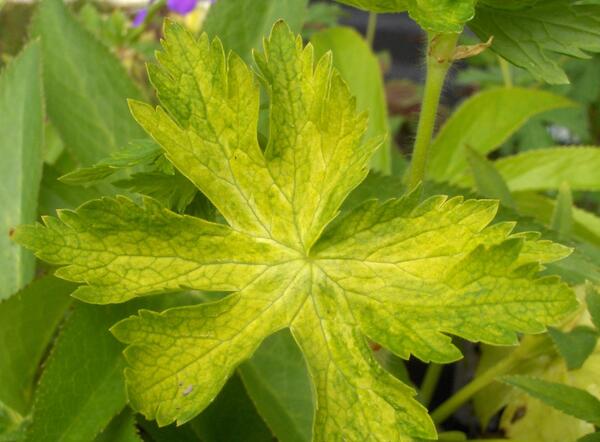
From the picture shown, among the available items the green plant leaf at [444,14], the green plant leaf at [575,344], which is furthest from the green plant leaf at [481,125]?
the green plant leaf at [444,14]

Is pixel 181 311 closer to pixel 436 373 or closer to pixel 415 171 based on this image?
pixel 415 171

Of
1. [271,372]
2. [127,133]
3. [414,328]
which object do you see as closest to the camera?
[414,328]

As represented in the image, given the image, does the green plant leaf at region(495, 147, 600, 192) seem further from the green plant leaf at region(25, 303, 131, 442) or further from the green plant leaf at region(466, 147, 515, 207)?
the green plant leaf at region(25, 303, 131, 442)

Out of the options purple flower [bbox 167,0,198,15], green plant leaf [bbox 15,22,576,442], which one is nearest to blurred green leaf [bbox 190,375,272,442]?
green plant leaf [bbox 15,22,576,442]

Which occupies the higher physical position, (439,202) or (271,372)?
(439,202)

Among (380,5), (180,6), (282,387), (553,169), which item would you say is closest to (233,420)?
(282,387)

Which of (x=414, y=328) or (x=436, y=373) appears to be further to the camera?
(x=436, y=373)

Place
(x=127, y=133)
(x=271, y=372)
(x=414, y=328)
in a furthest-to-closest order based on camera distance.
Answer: (x=127, y=133) < (x=271, y=372) < (x=414, y=328)

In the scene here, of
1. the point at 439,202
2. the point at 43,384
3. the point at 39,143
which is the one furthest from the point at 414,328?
the point at 39,143

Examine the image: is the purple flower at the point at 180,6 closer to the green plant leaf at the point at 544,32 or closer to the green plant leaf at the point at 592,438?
the green plant leaf at the point at 544,32
